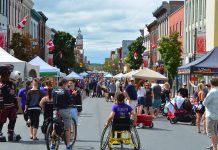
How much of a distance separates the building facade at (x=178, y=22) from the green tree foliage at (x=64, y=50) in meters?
36.7

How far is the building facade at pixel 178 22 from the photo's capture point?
57.9 m

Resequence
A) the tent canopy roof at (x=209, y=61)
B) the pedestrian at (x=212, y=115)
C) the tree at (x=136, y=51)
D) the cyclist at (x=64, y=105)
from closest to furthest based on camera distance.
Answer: the pedestrian at (x=212, y=115) < the cyclist at (x=64, y=105) < the tent canopy roof at (x=209, y=61) < the tree at (x=136, y=51)

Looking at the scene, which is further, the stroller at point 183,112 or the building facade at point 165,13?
the building facade at point 165,13

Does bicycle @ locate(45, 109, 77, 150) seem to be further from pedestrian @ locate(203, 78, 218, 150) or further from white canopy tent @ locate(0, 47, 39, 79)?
white canopy tent @ locate(0, 47, 39, 79)

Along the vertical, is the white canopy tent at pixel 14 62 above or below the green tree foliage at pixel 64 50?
below

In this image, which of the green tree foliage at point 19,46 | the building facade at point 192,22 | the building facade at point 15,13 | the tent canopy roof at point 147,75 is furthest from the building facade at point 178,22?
the tent canopy roof at point 147,75

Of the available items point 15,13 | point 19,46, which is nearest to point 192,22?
point 19,46

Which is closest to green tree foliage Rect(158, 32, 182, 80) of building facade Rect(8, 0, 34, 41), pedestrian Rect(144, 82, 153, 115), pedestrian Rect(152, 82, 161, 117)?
building facade Rect(8, 0, 34, 41)

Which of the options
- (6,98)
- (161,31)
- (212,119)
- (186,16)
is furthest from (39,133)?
(161,31)

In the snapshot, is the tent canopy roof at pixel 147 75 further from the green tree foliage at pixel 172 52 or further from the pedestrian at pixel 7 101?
the green tree foliage at pixel 172 52

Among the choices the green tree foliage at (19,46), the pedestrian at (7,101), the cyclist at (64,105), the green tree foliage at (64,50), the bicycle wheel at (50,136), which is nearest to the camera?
the bicycle wheel at (50,136)

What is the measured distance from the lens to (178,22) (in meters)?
60.4

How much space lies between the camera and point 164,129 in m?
19.6

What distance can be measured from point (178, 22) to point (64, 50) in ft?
141
